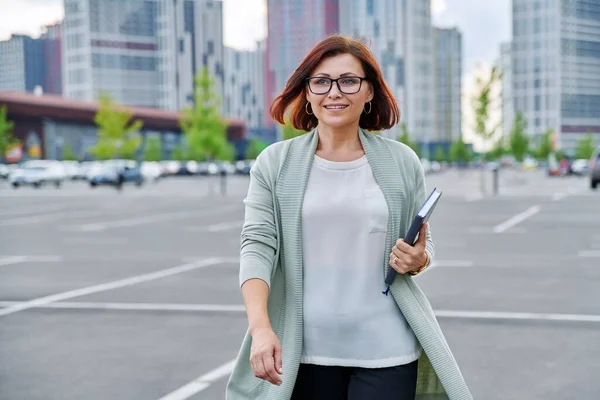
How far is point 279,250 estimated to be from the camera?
283cm

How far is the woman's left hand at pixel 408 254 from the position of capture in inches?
106

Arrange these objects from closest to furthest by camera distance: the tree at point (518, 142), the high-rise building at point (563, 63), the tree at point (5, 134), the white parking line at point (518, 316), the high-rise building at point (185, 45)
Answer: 1. the white parking line at point (518, 316)
2. the tree at point (5, 134)
3. the tree at point (518, 142)
4. the high-rise building at point (185, 45)
5. the high-rise building at point (563, 63)

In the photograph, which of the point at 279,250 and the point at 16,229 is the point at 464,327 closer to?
the point at 279,250

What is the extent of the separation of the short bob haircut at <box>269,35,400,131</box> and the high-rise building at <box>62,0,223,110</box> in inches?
6385

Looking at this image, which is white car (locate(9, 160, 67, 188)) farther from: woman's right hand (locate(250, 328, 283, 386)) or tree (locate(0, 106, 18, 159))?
woman's right hand (locate(250, 328, 283, 386))

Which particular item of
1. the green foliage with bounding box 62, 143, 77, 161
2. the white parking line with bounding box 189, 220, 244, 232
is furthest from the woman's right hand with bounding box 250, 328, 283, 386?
the green foliage with bounding box 62, 143, 77, 161

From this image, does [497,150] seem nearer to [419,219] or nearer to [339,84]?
[339,84]

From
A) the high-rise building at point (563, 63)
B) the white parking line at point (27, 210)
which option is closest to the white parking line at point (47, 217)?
the white parking line at point (27, 210)

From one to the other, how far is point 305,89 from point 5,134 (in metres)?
86.4

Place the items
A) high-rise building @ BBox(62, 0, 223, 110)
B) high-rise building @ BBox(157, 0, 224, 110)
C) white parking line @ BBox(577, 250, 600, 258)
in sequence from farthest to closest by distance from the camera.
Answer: high-rise building @ BBox(157, 0, 224, 110) < high-rise building @ BBox(62, 0, 223, 110) < white parking line @ BBox(577, 250, 600, 258)

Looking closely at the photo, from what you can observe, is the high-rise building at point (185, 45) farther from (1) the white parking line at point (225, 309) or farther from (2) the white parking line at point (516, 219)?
(1) the white parking line at point (225, 309)

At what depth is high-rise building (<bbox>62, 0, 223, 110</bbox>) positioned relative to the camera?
6649 inches

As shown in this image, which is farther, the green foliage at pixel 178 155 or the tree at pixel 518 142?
the green foliage at pixel 178 155

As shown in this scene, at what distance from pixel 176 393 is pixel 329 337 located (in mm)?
3358
